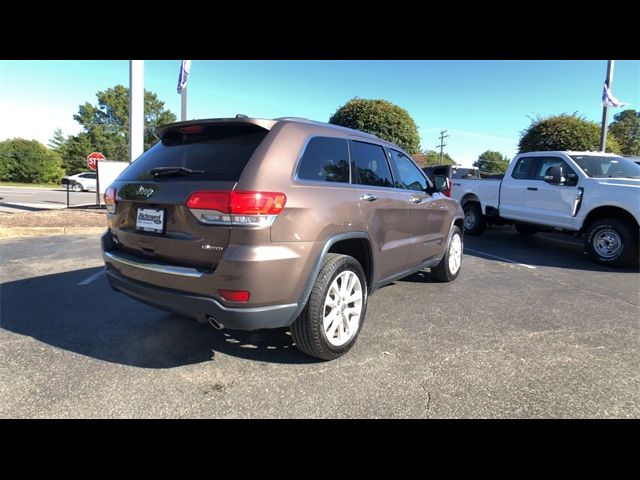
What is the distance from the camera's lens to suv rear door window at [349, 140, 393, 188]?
3471 millimetres

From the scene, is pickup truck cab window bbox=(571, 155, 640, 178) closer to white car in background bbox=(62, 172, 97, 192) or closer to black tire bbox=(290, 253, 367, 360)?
black tire bbox=(290, 253, 367, 360)

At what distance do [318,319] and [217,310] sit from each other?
722mm

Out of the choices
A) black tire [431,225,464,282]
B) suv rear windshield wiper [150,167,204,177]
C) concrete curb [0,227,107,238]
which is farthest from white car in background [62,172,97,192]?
suv rear windshield wiper [150,167,204,177]

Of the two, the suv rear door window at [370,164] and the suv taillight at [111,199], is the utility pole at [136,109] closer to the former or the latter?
the suv taillight at [111,199]

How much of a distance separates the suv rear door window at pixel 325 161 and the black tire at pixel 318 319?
0.62 m

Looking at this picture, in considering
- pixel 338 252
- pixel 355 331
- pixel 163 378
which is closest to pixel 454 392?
pixel 355 331

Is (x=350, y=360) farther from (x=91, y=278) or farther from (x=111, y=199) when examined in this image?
(x=91, y=278)

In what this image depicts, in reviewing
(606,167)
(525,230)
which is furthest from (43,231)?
(606,167)

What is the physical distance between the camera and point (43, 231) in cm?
857

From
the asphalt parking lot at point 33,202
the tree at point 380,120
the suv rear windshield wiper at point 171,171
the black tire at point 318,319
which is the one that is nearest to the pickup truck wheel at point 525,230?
the black tire at point 318,319

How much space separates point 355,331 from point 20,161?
4237cm

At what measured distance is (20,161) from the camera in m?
35.0

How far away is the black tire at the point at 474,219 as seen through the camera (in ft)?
Result: 31.9
